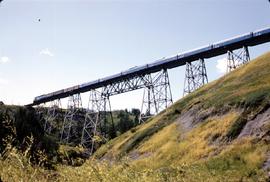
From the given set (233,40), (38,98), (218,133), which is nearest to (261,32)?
(233,40)

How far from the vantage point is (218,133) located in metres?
27.7

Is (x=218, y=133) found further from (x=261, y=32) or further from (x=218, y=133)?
(x=261, y=32)

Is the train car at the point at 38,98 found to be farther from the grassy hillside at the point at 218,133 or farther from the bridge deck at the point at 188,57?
the grassy hillside at the point at 218,133

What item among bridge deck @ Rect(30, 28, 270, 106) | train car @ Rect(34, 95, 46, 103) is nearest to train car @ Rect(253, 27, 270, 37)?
bridge deck @ Rect(30, 28, 270, 106)

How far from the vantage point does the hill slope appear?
21.5 meters

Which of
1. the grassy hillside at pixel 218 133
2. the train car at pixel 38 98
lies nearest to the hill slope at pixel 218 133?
the grassy hillside at pixel 218 133

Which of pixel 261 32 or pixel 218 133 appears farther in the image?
pixel 261 32

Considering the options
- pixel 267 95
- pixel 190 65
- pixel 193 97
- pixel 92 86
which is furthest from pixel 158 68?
pixel 267 95

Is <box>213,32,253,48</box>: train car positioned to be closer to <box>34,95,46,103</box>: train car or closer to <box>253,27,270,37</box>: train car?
<box>253,27,270,37</box>: train car

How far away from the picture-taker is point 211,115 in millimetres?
31844

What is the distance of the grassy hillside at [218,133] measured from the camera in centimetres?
2123

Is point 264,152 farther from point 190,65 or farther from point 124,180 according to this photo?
point 190,65

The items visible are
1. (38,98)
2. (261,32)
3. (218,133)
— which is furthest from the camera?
(38,98)

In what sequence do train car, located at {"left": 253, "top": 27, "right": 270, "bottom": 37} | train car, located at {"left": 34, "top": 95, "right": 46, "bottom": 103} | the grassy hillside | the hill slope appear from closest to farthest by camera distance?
the grassy hillside → the hill slope → train car, located at {"left": 253, "top": 27, "right": 270, "bottom": 37} → train car, located at {"left": 34, "top": 95, "right": 46, "bottom": 103}
